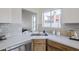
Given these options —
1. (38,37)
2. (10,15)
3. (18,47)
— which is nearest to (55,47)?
(38,37)

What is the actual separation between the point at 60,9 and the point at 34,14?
353mm

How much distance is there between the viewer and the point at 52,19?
166 cm

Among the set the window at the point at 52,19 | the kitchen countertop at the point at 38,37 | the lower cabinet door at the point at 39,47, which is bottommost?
the lower cabinet door at the point at 39,47

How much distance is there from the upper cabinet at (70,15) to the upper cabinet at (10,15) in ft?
1.92

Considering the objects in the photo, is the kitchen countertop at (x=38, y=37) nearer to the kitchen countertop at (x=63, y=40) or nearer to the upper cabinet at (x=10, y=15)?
the kitchen countertop at (x=63, y=40)

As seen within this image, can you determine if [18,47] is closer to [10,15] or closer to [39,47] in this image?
[39,47]

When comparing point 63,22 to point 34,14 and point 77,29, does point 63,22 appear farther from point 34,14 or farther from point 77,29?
point 34,14

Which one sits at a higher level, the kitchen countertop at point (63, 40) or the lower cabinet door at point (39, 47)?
the kitchen countertop at point (63, 40)

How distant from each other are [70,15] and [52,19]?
24 centimetres

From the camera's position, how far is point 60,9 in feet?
5.40

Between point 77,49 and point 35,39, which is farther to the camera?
point 35,39

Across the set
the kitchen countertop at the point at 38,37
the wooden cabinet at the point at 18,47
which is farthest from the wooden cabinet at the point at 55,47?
the wooden cabinet at the point at 18,47

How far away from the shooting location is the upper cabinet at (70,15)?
5.26ft
